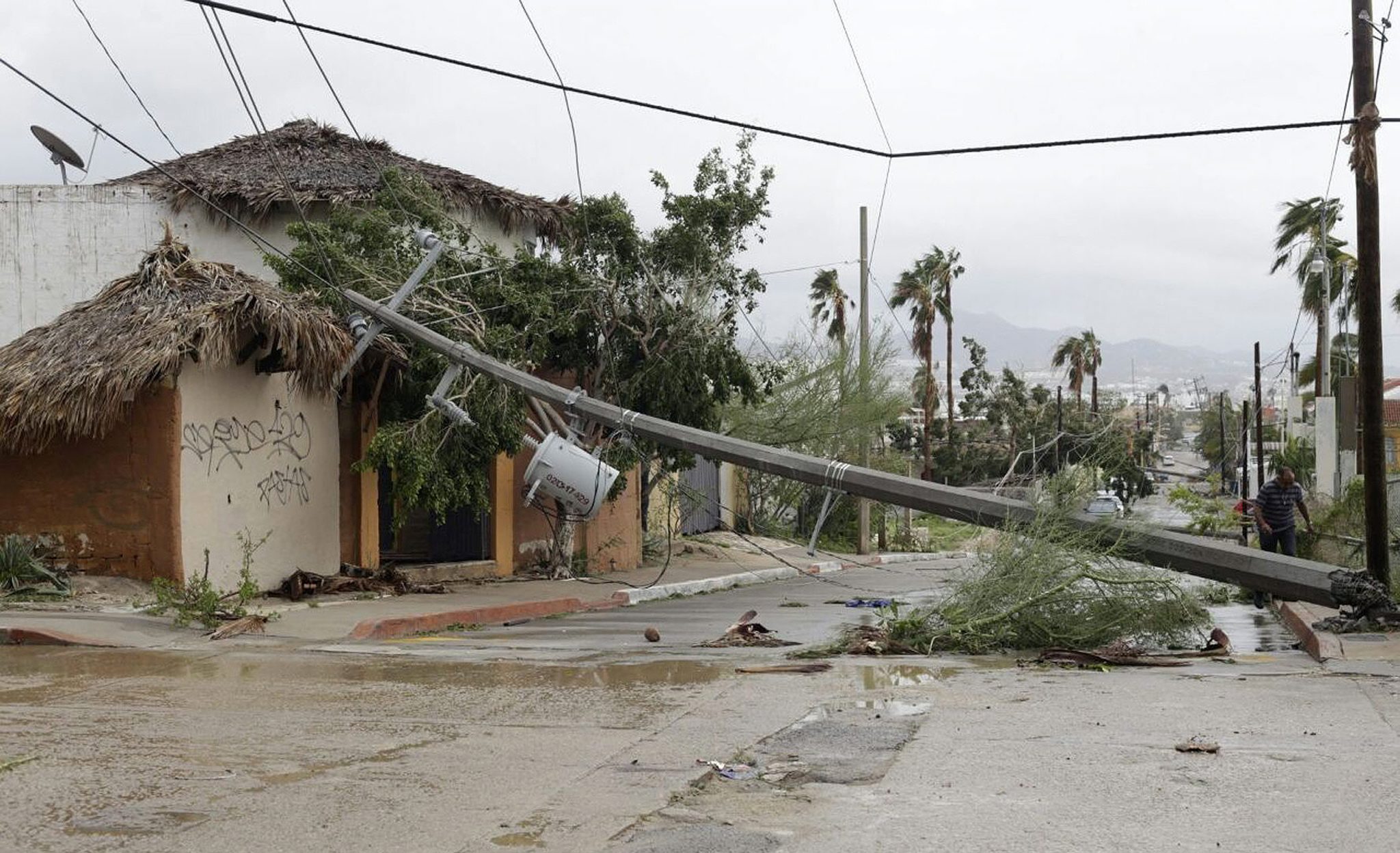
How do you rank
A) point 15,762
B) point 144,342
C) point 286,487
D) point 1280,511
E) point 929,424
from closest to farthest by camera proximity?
point 15,762
point 144,342
point 1280,511
point 286,487
point 929,424

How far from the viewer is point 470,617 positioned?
16734mm

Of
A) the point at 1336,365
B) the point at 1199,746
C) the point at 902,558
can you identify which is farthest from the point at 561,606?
the point at 1336,365

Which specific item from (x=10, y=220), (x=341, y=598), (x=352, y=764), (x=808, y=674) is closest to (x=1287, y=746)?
(x=808, y=674)

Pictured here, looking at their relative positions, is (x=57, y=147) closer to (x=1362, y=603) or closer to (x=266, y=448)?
(x=266, y=448)

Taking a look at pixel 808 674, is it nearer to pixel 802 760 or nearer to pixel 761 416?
pixel 802 760

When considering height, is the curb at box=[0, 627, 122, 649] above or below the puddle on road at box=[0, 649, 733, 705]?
above

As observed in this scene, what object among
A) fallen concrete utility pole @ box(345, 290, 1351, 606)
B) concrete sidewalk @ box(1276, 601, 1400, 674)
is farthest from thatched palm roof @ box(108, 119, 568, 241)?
concrete sidewalk @ box(1276, 601, 1400, 674)

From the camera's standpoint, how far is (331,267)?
64.2ft

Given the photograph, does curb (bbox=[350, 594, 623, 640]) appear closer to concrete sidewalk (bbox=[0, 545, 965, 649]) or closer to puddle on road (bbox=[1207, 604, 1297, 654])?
concrete sidewalk (bbox=[0, 545, 965, 649])

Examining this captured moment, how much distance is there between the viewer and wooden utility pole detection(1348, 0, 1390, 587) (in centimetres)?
1346

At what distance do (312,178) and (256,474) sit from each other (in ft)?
32.8

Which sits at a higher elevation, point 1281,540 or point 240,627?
point 1281,540

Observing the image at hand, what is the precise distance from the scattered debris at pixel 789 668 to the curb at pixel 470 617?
15.5 feet

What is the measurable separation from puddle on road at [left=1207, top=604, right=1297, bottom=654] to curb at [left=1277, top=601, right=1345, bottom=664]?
115mm
